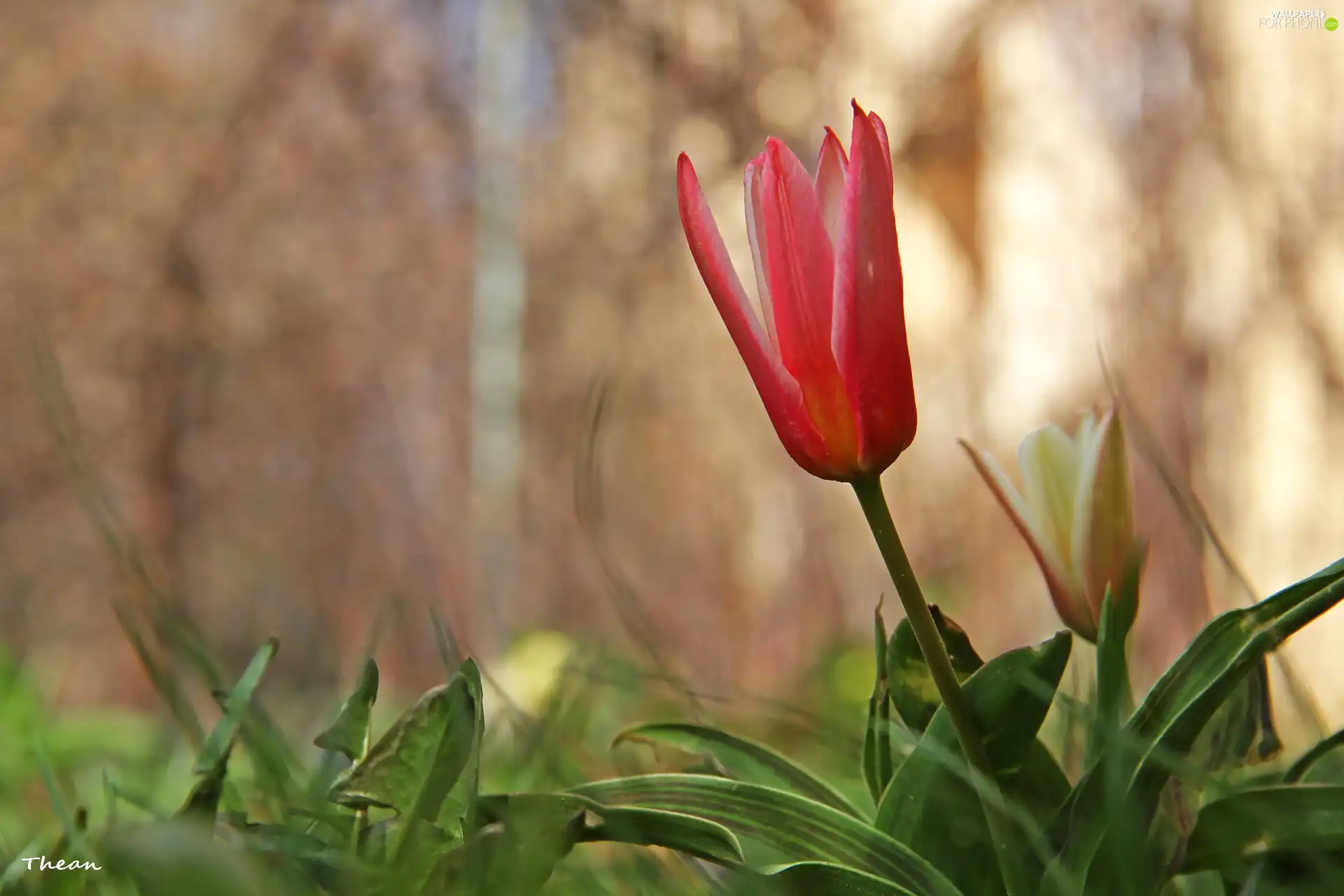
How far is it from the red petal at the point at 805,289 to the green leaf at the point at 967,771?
0.06 m

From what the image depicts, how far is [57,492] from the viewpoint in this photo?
2.70 m

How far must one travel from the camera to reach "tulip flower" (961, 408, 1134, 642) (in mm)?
289

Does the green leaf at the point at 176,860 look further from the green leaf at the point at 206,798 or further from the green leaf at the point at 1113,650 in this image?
the green leaf at the point at 1113,650

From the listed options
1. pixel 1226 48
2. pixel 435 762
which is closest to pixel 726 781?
pixel 435 762

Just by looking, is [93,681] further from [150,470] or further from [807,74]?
[807,74]

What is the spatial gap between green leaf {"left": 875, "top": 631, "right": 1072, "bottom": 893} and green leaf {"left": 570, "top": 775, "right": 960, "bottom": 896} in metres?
0.02

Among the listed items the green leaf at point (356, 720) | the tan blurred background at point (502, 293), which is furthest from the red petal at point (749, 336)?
the tan blurred background at point (502, 293)

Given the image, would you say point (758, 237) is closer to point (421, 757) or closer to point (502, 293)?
point (421, 757)

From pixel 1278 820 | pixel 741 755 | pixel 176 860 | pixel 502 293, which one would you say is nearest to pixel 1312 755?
pixel 1278 820

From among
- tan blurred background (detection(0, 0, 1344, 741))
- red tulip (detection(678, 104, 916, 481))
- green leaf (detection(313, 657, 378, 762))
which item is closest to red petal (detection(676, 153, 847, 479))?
red tulip (detection(678, 104, 916, 481))

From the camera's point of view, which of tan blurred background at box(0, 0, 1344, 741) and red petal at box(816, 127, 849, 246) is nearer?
red petal at box(816, 127, 849, 246)

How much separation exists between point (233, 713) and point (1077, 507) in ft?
0.75

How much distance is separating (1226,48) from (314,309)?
7.46 ft

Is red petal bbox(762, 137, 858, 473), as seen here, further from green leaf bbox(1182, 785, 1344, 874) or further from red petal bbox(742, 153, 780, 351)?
green leaf bbox(1182, 785, 1344, 874)
